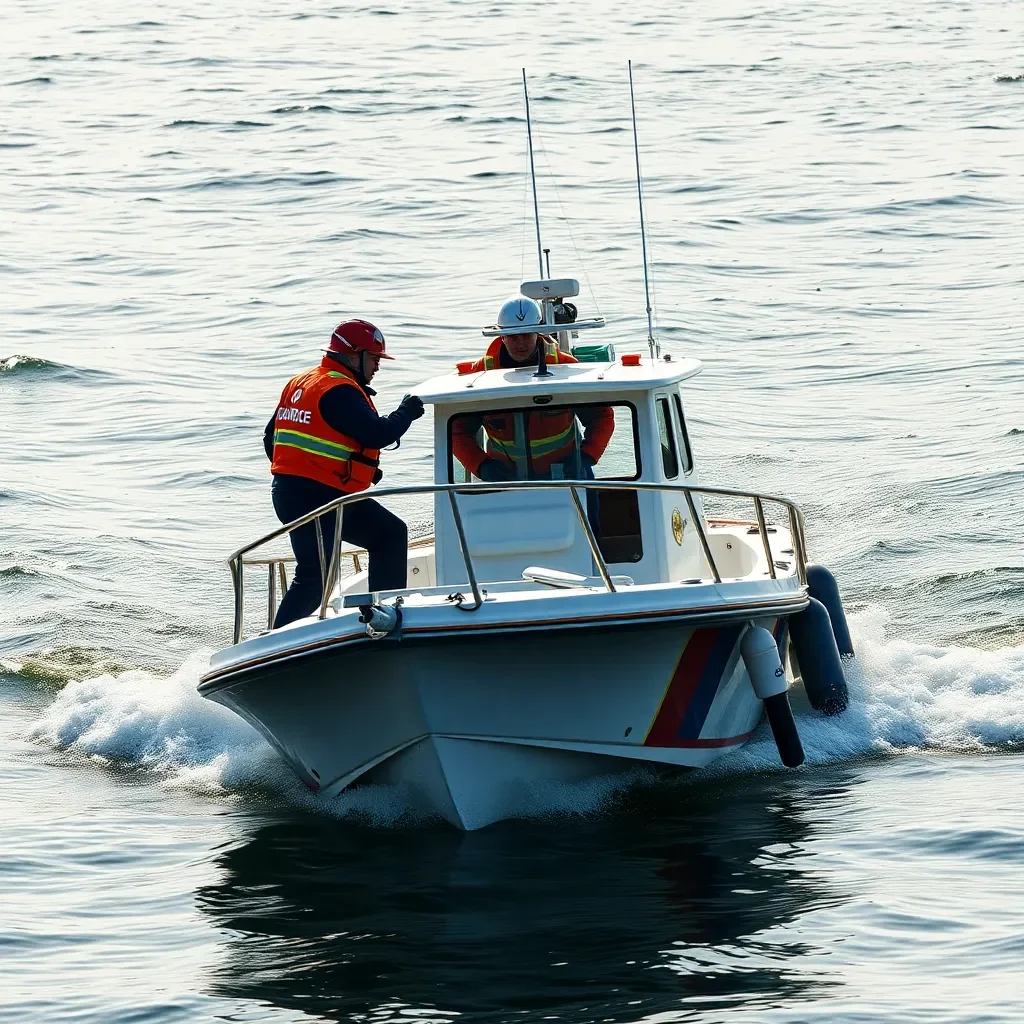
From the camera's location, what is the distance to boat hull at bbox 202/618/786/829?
25.2 ft

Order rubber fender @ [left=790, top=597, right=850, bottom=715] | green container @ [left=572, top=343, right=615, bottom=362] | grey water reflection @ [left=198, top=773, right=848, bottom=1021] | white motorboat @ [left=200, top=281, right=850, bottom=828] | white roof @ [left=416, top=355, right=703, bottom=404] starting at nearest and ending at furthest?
1. grey water reflection @ [left=198, top=773, right=848, bottom=1021]
2. white motorboat @ [left=200, top=281, right=850, bottom=828]
3. white roof @ [left=416, top=355, right=703, bottom=404]
4. rubber fender @ [left=790, top=597, right=850, bottom=715]
5. green container @ [left=572, top=343, right=615, bottom=362]

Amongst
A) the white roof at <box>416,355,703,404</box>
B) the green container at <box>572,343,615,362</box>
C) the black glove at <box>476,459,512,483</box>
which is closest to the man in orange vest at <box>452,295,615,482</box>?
the black glove at <box>476,459,512,483</box>

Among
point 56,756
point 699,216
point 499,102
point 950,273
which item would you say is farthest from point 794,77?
point 56,756

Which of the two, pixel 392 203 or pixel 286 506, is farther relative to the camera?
pixel 392 203

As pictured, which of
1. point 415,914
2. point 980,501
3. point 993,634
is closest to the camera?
point 415,914

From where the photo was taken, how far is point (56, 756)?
9984 millimetres

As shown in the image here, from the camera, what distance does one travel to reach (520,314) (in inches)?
365

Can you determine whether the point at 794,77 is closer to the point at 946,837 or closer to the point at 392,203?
the point at 392,203

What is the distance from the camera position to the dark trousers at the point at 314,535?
855 centimetres

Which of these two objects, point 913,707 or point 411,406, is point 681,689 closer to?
point 411,406

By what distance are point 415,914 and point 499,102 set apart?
3157 cm

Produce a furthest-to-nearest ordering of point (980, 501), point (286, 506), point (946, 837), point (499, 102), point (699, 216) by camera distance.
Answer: point (499, 102)
point (699, 216)
point (980, 501)
point (286, 506)
point (946, 837)

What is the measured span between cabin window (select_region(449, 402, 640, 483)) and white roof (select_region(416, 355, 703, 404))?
131 millimetres

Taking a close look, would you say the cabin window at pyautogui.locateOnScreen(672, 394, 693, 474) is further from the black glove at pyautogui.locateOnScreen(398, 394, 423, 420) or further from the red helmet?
the red helmet
